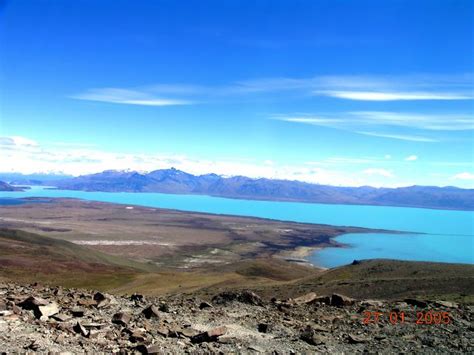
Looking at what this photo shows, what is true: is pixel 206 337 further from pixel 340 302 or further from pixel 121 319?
pixel 340 302

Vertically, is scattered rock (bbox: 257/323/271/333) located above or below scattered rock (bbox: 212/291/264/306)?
above

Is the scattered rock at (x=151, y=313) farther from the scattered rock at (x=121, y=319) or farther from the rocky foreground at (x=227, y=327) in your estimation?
the scattered rock at (x=121, y=319)

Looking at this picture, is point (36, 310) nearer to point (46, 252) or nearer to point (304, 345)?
point (304, 345)

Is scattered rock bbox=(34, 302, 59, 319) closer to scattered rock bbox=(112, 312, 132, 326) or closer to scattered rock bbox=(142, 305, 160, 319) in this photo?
scattered rock bbox=(112, 312, 132, 326)

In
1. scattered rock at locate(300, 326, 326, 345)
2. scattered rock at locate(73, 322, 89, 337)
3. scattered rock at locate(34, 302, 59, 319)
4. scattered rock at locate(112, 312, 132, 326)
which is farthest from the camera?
scattered rock at locate(112, 312, 132, 326)

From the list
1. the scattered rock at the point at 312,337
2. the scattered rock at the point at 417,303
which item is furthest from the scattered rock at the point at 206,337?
the scattered rock at the point at 417,303

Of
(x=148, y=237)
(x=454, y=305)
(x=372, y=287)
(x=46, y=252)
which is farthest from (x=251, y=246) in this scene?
(x=454, y=305)

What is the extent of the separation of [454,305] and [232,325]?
9461mm

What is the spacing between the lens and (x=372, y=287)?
2870 cm
